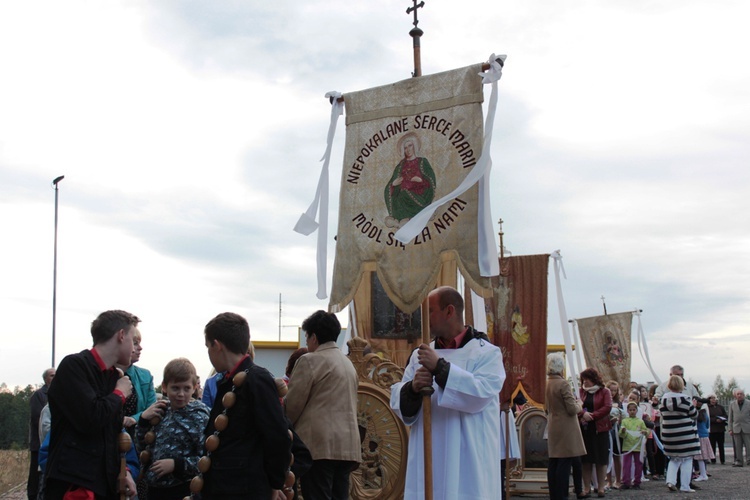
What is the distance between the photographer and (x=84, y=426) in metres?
3.97

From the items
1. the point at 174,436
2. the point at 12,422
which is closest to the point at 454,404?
the point at 174,436

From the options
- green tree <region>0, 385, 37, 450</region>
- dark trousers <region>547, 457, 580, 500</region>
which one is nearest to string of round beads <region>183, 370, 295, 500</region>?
dark trousers <region>547, 457, 580, 500</region>

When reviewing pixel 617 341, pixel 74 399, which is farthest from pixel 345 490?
pixel 617 341

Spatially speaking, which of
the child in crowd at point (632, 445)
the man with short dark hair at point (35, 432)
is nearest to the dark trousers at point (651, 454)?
the child in crowd at point (632, 445)

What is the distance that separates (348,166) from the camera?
26.3 ft

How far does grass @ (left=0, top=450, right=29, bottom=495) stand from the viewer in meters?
13.8

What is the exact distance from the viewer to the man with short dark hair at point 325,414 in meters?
5.97

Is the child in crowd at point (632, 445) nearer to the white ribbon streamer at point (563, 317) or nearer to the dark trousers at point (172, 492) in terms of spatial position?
the white ribbon streamer at point (563, 317)

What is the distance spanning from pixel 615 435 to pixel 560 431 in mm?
4941

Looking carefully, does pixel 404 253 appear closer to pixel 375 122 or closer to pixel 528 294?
pixel 375 122

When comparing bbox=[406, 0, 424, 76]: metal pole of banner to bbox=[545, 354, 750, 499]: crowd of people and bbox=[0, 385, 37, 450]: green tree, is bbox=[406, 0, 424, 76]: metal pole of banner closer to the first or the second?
bbox=[545, 354, 750, 499]: crowd of people

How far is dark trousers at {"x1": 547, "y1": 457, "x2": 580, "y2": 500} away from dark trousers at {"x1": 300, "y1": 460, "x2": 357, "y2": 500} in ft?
14.8

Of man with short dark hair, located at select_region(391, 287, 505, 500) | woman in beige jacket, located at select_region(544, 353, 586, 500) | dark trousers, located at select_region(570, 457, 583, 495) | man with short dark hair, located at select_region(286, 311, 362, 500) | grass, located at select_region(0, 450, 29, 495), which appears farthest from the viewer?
grass, located at select_region(0, 450, 29, 495)

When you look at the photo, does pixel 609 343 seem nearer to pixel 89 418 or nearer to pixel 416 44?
pixel 416 44
